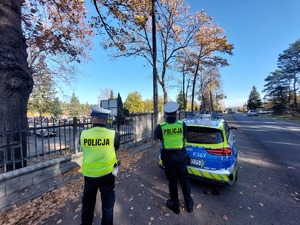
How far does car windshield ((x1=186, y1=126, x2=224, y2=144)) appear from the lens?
3.87 meters

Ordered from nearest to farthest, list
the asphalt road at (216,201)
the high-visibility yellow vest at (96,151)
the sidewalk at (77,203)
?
the high-visibility yellow vest at (96,151) < the asphalt road at (216,201) < the sidewalk at (77,203)

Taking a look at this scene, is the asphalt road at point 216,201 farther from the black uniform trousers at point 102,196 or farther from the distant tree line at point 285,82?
the distant tree line at point 285,82

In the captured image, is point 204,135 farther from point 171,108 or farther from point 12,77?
point 12,77

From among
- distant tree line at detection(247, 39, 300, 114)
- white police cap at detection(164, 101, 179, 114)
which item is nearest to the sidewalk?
white police cap at detection(164, 101, 179, 114)

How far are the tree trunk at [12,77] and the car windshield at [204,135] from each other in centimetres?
437

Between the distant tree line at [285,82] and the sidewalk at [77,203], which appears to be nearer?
the sidewalk at [77,203]

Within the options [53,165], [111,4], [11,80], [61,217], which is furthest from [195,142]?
[111,4]

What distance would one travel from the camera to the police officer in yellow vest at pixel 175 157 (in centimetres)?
321

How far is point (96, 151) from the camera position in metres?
2.48

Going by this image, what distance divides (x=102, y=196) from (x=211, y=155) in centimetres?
243

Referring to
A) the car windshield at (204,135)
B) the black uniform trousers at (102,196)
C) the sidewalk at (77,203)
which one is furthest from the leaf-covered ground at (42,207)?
the car windshield at (204,135)

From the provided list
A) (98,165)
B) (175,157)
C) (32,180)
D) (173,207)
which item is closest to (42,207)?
(32,180)

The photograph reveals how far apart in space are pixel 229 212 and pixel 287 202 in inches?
55.1

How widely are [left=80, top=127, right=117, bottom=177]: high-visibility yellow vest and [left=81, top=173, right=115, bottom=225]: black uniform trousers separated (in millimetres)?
111
